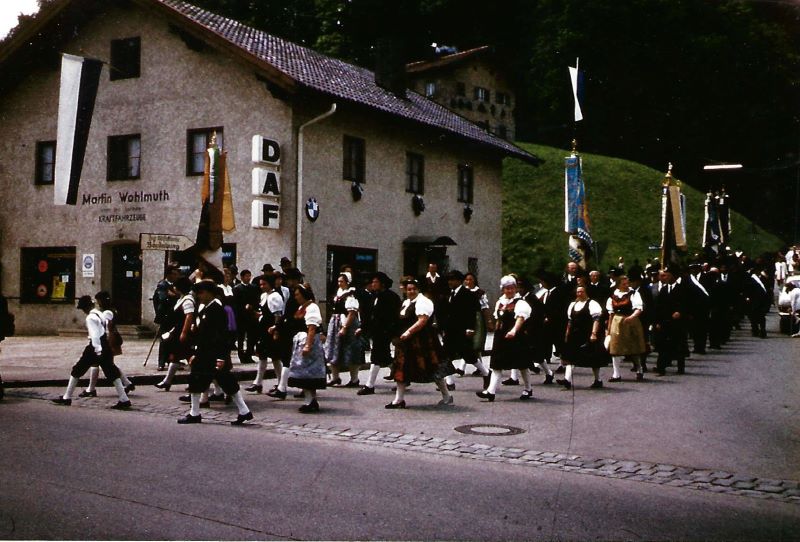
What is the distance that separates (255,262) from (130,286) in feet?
14.3

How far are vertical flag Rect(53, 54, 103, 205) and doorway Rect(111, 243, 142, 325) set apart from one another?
18.3 ft

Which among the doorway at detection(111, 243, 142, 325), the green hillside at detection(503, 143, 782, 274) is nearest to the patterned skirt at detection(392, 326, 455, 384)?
the doorway at detection(111, 243, 142, 325)

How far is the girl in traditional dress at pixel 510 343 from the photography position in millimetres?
11188

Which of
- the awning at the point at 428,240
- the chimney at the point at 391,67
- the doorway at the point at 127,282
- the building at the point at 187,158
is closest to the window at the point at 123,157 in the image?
the building at the point at 187,158

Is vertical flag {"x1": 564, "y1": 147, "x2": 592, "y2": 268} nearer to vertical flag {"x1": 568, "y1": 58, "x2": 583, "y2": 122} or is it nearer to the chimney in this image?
vertical flag {"x1": 568, "y1": 58, "x2": 583, "y2": 122}

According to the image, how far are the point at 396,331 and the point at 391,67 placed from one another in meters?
17.3

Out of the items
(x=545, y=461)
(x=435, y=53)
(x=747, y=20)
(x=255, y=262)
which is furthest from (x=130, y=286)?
(x=747, y=20)

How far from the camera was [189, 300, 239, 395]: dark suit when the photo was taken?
9391 mm

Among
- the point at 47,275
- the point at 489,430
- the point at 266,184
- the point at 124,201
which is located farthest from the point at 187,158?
the point at 489,430

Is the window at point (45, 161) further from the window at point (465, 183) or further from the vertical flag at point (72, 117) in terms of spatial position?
the window at point (465, 183)

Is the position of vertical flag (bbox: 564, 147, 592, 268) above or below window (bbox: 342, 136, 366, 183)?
below

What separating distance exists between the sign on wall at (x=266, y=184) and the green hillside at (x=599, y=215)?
→ 1901 cm

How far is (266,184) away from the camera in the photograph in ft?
65.9

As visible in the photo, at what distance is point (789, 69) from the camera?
50.6 meters
